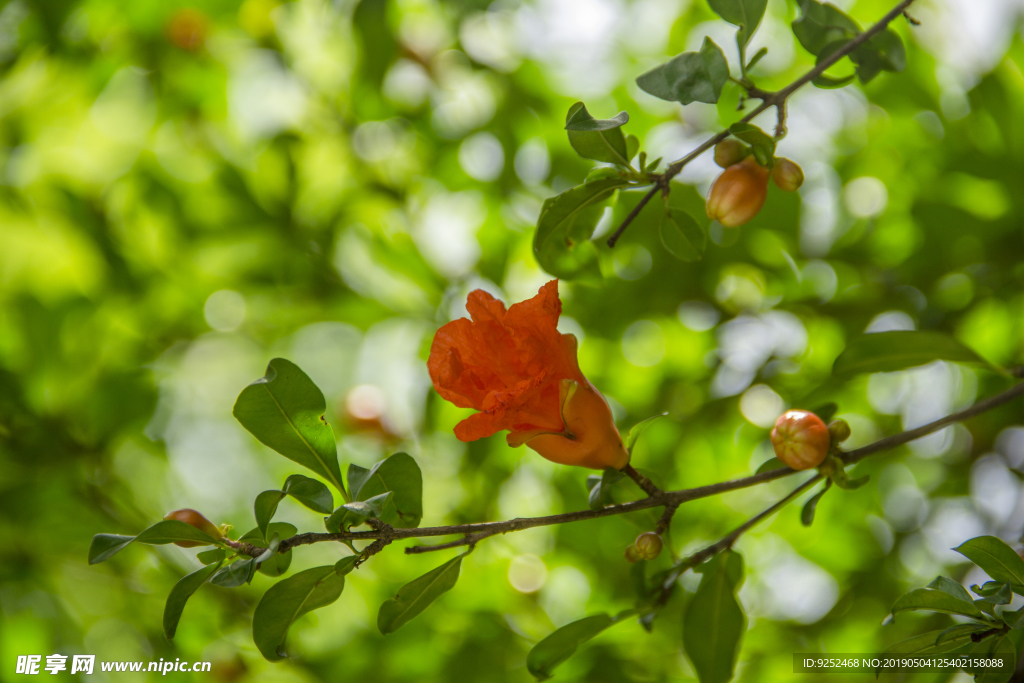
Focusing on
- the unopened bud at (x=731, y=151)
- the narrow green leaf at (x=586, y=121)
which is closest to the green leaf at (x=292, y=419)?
the narrow green leaf at (x=586, y=121)

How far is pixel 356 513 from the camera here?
1.72 feet

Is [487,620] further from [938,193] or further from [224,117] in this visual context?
[224,117]

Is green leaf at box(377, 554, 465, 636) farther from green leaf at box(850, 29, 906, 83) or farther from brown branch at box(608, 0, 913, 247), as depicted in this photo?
green leaf at box(850, 29, 906, 83)

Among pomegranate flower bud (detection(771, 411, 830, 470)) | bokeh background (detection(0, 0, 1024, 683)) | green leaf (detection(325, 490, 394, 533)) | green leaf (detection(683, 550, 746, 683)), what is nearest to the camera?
green leaf (detection(325, 490, 394, 533))

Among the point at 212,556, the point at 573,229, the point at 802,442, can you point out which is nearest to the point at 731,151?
the point at 573,229

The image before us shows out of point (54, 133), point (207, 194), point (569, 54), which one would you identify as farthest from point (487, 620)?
point (54, 133)

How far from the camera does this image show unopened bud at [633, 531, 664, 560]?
25.7 inches

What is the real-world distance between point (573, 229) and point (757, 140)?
0.20 meters

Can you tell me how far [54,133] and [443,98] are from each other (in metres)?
1.44

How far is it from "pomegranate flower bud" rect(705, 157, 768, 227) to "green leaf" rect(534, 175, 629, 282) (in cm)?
11

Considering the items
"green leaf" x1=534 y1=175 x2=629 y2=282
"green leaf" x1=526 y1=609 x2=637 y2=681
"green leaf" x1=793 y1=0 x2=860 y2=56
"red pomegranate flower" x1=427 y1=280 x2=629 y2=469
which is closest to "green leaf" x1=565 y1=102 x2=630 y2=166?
"green leaf" x1=534 y1=175 x2=629 y2=282

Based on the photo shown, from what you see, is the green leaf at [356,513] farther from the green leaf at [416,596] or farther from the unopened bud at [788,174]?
the unopened bud at [788,174]

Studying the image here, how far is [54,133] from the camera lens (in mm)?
2072

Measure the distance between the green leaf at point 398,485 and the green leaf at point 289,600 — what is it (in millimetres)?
73
